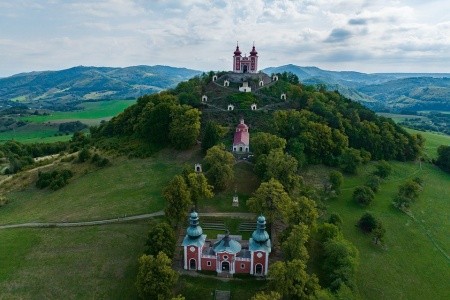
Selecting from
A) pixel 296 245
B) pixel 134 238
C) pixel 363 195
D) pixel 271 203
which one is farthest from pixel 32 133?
pixel 296 245

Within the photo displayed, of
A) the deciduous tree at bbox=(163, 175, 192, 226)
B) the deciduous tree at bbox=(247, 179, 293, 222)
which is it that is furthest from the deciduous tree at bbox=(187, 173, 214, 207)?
the deciduous tree at bbox=(247, 179, 293, 222)

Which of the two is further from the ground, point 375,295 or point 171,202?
point 171,202

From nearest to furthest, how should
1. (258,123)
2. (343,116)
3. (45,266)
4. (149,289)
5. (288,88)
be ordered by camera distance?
1. (149,289)
2. (45,266)
3. (258,123)
4. (343,116)
5. (288,88)

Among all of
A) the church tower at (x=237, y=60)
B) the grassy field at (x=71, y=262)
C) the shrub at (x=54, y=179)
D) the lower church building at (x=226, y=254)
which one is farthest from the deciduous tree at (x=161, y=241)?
the church tower at (x=237, y=60)

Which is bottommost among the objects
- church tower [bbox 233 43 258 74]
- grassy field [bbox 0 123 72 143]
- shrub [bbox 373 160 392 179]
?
grassy field [bbox 0 123 72 143]

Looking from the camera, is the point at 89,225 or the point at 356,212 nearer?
the point at 89,225

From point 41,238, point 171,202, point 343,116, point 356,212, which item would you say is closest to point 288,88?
point 343,116

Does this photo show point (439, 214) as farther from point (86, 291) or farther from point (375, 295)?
point (86, 291)

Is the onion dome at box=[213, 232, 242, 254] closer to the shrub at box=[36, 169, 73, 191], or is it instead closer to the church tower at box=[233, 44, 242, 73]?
the shrub at box=[36, 169, 73, 191]
